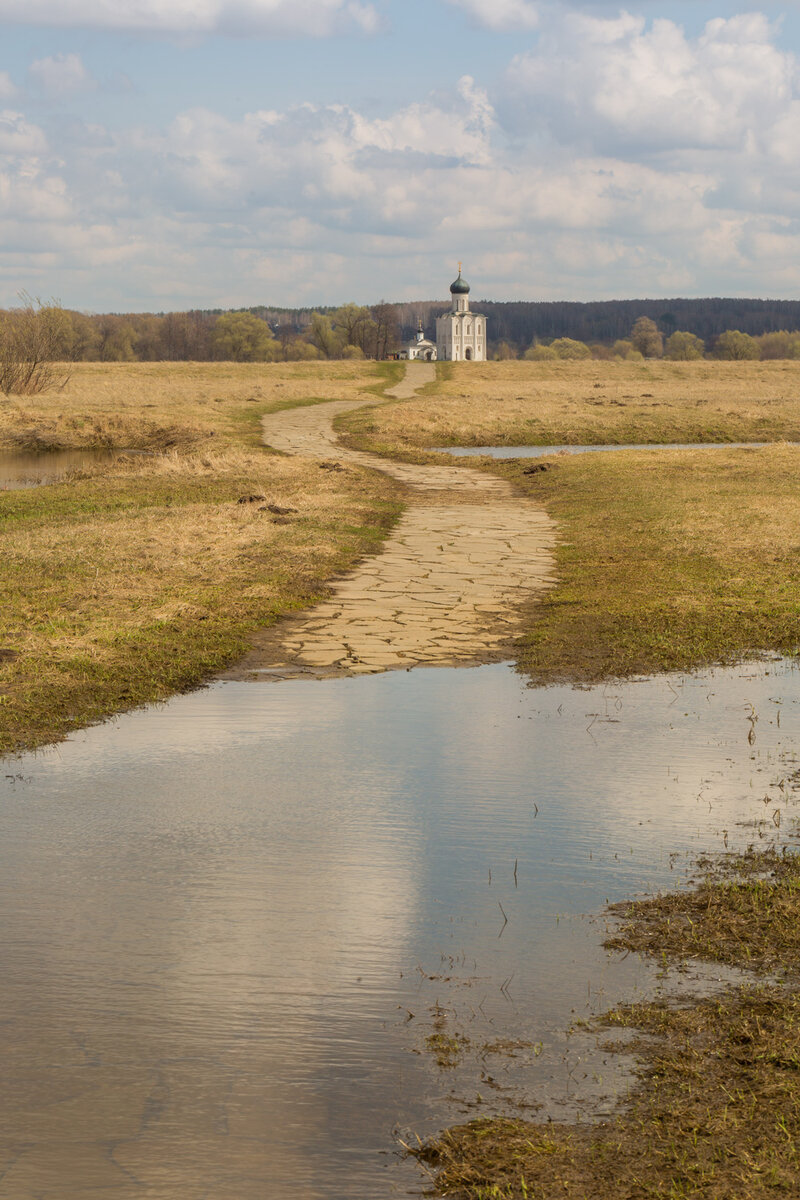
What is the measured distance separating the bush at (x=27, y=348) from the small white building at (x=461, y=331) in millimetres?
84057

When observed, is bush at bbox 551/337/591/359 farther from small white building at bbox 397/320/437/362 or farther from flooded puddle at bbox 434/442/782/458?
flooded puddle at bbox 434/442/782/458

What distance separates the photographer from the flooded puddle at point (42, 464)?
22703 mm

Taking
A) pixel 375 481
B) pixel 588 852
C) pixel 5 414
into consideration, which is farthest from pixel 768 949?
pixel 5 414

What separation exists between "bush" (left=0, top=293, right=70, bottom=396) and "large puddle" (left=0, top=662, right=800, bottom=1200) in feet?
130

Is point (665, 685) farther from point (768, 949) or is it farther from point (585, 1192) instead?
point (585, 1192)

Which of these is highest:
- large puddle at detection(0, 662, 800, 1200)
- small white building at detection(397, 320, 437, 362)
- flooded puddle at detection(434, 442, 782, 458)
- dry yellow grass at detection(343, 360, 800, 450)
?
small white building at detection(397, 320, 437, 362)

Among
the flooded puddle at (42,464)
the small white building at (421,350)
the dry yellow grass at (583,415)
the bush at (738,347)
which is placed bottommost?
the flooded puddle at (42,464)

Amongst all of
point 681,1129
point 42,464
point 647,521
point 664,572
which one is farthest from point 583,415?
point 681,1129

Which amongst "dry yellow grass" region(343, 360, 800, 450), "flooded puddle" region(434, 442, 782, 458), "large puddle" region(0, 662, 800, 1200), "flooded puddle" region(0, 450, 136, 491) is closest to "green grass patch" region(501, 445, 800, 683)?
"large puddle" region(0, 662, 800, 1200)

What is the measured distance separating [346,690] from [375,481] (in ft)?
41.9

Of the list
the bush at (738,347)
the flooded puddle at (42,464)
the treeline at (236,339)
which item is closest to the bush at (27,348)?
the flooded puddle at (42,464)

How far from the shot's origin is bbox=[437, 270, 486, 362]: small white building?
12762 centimetres

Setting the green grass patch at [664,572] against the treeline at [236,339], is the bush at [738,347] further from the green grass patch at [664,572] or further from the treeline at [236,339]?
the green grass patch at [664,572]

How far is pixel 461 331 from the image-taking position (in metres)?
128
